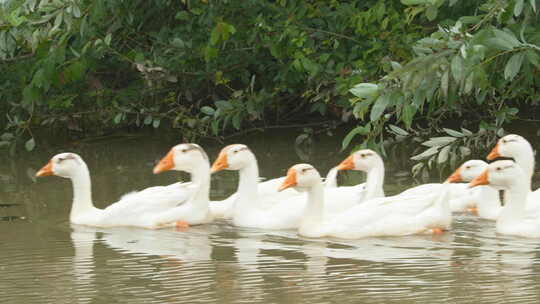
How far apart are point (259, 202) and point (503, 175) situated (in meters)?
2.47

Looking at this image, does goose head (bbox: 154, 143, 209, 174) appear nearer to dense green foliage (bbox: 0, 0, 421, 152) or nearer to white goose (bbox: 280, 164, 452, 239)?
white goose (bbox: 280, 164, 452, 239)

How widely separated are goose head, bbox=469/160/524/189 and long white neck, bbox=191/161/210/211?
263 cm

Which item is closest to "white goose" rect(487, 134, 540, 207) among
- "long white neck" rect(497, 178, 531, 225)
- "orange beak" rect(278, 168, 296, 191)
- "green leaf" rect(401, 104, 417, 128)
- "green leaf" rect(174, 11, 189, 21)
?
"long white neck" rect(497, 178, 531, 225)

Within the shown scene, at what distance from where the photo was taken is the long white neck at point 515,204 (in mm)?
10672

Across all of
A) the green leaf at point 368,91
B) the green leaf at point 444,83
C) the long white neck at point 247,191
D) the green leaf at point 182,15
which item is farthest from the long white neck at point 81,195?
the green leaf at point 182,15

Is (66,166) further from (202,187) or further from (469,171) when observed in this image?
(469,171)

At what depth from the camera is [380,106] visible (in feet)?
36.4

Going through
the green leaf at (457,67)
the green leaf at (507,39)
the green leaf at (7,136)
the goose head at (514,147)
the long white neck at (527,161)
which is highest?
the green leaf at (507,39)

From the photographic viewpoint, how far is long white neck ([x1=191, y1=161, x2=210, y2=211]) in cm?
1184

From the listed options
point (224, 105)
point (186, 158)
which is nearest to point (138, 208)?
point (186, 158)

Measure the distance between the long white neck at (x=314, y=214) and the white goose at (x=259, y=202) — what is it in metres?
0.33

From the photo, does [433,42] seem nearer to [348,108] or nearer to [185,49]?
[348,108]

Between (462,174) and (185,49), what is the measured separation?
5440mm

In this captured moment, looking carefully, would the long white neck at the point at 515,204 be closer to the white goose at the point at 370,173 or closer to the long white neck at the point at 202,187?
the white goose at the point at 370,173
